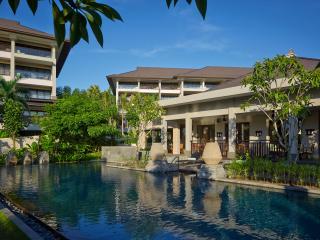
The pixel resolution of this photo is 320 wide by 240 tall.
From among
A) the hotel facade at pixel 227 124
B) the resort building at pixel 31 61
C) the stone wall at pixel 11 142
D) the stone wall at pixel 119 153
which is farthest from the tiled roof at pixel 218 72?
the stone wall at pixel 119 153

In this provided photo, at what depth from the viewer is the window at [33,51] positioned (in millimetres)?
47500

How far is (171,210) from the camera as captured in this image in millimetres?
11273

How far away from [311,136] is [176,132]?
13080 mm

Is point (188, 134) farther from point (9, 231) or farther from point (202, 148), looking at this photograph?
point (9, 231)

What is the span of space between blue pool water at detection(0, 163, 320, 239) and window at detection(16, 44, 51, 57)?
111 feet

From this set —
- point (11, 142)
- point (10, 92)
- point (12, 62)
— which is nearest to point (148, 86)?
point (12, 62)

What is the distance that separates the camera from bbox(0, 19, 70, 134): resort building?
1821 inches

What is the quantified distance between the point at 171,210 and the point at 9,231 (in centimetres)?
492

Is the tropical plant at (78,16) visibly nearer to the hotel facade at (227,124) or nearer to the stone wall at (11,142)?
the hotel facade at (227,124)

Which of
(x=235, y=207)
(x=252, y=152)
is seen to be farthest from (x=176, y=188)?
(x=252, y=152)

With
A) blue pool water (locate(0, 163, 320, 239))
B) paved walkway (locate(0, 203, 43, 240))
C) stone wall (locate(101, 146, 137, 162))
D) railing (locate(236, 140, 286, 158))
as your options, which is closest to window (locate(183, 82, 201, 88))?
stone wall (locate(101, 146, 137, 162))

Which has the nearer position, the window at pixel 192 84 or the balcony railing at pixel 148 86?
the window at pixel 192 84

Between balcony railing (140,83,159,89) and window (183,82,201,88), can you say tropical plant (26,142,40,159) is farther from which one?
window (183,82,201,88)

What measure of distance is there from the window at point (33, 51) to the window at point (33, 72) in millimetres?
2286
